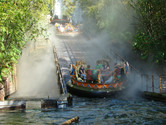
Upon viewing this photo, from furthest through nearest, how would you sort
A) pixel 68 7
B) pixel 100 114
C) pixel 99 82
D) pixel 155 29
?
pixel 68 7 → pixel 155 29 → pixel 99 82 → pixel 100 114

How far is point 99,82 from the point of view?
19531 millimetres

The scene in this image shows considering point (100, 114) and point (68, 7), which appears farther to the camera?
point (68, 7)

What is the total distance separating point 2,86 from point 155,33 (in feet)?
41.3

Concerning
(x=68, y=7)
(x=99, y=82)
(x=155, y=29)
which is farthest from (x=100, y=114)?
(x=68, y=7)

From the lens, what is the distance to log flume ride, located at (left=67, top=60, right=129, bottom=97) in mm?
19109

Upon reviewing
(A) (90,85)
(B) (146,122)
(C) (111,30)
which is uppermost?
(C) (111,30)

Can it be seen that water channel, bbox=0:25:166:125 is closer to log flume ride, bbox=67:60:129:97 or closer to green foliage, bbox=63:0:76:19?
log flume ride, bbox=67:60:129:97

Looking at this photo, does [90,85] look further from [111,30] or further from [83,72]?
[111,30]

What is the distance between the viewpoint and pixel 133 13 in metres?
32.0

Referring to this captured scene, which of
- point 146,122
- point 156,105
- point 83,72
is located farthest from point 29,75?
point 146,122

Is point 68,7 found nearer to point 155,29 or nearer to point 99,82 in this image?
point 155,29

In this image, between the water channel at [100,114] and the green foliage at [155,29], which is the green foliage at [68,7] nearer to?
the green foliage at [155,29]

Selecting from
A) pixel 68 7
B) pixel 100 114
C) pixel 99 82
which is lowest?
pixel 100 114

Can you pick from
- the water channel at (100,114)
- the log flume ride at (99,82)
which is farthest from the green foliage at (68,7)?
the water channel at (100,114)
